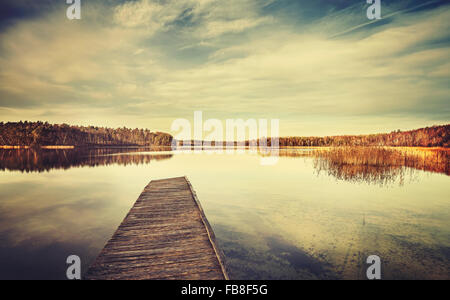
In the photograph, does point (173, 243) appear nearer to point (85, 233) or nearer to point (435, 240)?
point (85, 233)

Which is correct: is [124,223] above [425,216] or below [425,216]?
above

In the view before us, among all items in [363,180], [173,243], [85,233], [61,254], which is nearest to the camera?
[173,243]

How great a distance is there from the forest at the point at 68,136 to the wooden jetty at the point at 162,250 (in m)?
114

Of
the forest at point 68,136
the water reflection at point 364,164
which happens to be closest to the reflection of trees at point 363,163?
the water reflection at point 364,164

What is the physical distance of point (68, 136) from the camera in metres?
109

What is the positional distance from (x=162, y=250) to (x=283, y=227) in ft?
15.9

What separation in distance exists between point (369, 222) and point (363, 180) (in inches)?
346

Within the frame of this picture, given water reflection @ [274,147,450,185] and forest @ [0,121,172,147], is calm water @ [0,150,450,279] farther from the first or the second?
forest @ [0,121,172,147]

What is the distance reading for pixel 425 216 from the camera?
939cm

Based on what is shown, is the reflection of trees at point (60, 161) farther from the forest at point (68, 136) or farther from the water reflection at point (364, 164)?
the forest at point (68, 136)

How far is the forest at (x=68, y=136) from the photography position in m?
94.6

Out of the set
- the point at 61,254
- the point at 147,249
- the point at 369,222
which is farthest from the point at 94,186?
the point at 369,222

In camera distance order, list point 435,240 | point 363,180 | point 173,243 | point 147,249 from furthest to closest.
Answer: point 363,180
point 435,240
point 173,243
point 147,249

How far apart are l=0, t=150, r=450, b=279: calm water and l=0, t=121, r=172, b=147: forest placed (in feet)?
336
